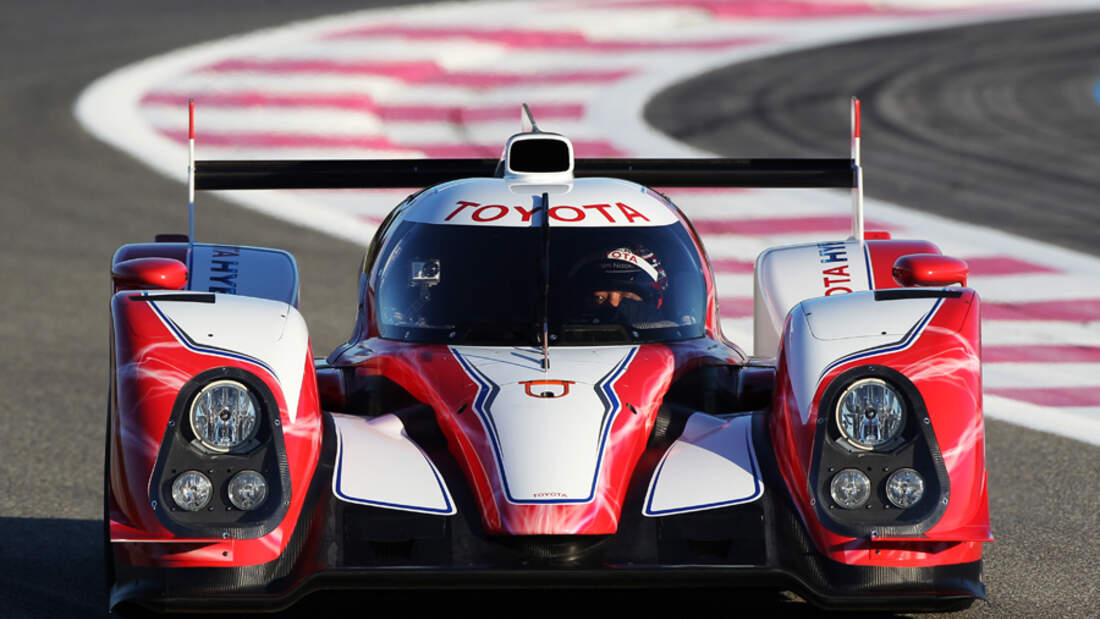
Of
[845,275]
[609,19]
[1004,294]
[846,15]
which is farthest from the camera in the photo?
[846,15]

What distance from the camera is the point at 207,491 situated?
16.9 feet

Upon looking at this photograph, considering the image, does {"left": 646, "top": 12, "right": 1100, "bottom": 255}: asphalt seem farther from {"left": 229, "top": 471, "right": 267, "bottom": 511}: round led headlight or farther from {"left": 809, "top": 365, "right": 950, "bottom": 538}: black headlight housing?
{"left": 229, "top": 471, "right": 267, "bottom": 511}: round led headlight

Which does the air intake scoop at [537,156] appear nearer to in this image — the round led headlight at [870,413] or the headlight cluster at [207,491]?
the round led headlight at [870,413]

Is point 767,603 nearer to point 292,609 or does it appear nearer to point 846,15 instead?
point 292,609

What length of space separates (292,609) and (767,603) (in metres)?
1.47

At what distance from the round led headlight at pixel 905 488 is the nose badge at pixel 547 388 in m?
1.00

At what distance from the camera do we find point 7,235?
12.1m

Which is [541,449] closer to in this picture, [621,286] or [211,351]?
[211,351]

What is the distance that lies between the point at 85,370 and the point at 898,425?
5.03m

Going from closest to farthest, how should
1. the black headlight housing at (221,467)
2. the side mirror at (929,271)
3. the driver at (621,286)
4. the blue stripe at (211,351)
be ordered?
the black headlight housing at (221,467), the blue stripe at (211,351), the driver at (621,286), the side mirror at (929,271)

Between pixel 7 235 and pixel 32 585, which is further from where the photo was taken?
pixel 7 235

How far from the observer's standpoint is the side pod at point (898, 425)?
513 cm

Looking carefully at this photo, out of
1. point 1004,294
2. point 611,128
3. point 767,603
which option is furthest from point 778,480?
point 611,128

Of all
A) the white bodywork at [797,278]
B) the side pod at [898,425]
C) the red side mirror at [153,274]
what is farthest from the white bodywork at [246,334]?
the white bodywork at [797,278]
